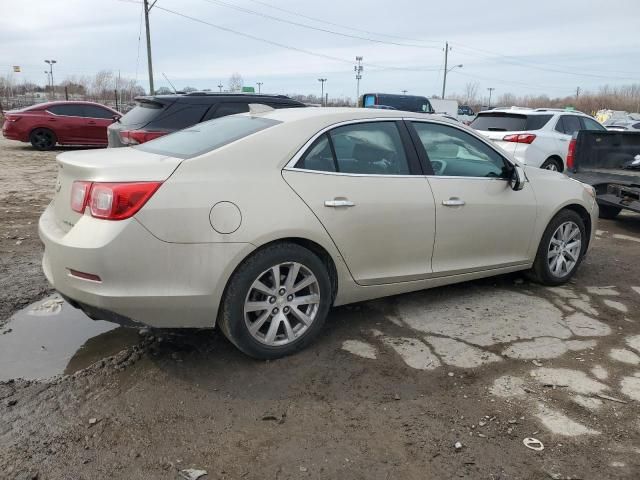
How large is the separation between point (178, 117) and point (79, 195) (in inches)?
184

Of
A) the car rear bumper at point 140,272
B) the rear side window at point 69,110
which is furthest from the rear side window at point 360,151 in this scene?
the rear side window at point 69,110

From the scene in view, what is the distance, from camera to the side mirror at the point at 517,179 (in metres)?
4.38

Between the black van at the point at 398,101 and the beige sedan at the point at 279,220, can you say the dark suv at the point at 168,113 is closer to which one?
the beige sedan at the point at 279,220

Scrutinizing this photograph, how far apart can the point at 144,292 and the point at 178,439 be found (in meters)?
0.79

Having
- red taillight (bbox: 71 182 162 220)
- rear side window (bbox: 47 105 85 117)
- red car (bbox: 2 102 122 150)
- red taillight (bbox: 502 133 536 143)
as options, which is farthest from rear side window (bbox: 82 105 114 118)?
red taillight (bbox: 71 182 162 220)

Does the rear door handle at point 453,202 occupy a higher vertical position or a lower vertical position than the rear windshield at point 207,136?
lower

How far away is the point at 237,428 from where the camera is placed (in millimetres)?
Answer: 2754

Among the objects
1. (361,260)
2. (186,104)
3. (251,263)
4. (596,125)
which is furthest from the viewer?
(596,125)

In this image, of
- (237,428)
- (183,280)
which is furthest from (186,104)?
(237,428)

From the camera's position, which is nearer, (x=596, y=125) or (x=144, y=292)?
(x=144, y=292)

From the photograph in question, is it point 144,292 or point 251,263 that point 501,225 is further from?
point 144,292

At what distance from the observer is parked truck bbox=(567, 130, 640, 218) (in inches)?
290

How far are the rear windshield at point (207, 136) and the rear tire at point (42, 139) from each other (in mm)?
13534

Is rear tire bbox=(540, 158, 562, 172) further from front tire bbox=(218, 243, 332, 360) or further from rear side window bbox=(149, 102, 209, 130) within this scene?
front tire bbox=(218, 243, 332, 360)
